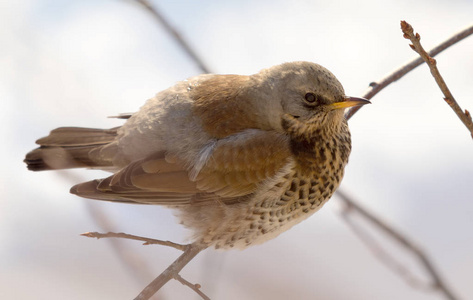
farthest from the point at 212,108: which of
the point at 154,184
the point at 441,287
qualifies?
the point at 441,287

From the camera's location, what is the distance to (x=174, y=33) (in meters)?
2.68

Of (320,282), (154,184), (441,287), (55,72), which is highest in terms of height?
(55,72)

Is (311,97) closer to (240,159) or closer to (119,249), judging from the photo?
(240,159)

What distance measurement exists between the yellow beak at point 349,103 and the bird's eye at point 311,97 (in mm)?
A: 68

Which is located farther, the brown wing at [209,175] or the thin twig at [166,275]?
the brown wing at [209,175]

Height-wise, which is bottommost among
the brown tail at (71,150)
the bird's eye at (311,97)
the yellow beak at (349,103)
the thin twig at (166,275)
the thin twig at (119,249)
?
the thin twig at (166,275)

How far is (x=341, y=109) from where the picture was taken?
2633mm

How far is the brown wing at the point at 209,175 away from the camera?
8.73ft

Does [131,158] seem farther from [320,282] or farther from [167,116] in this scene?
[320,282]

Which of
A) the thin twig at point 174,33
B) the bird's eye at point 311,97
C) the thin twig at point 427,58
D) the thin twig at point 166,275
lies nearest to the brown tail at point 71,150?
the thin twig at point 174,33

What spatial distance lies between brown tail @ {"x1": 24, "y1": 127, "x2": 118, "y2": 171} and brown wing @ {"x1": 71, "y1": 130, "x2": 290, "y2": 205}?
31 centimetres

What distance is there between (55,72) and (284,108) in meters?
1.03

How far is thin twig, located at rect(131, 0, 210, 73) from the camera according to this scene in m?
→ 2.56

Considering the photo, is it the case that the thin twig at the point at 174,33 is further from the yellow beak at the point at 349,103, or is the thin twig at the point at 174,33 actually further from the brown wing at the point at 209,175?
the yellow beak at the point at 349,103
